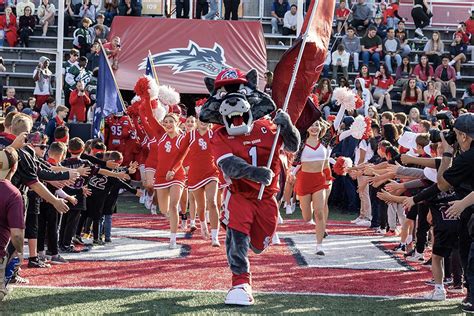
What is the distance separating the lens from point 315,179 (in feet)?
40.5

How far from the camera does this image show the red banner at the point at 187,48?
21.4 meters

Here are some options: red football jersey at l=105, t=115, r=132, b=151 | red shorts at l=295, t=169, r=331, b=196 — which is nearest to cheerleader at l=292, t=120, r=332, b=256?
red shorts at l=295, t=169, r=331, b=196

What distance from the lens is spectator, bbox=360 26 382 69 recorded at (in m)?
24.4

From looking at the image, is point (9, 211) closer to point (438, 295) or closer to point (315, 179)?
point (438, 295)

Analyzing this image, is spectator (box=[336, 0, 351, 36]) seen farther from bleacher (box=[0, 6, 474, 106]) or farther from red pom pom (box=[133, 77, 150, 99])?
red pom pom (box=[133, 77, 150, 99])

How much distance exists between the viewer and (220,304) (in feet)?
28.5

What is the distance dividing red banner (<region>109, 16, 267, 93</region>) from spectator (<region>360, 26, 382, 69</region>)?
132 inches

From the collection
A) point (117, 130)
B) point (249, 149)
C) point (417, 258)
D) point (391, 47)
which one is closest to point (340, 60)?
point (391, 47)

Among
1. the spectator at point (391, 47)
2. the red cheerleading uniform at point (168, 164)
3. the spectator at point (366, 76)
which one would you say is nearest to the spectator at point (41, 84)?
the spectator at point (366, 76)

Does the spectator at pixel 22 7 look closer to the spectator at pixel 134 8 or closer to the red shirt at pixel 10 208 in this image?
the spectator at pixel 134 8

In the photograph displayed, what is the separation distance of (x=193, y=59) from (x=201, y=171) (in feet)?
31.1

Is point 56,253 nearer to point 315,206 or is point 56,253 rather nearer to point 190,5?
point 315,206

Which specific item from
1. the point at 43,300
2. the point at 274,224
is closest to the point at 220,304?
the point at 274,224

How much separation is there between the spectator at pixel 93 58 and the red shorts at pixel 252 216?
45.2ft
